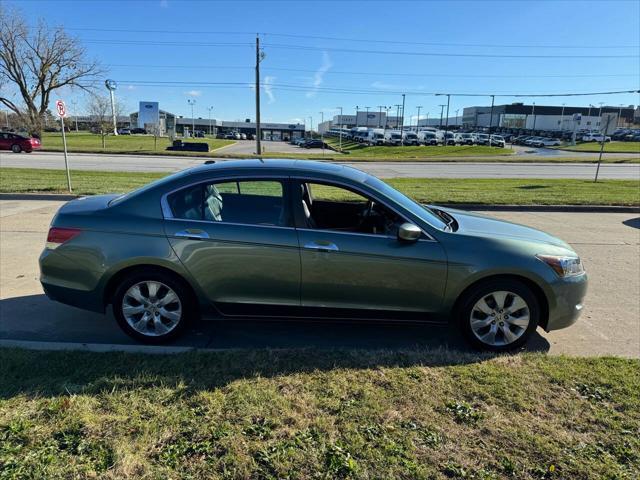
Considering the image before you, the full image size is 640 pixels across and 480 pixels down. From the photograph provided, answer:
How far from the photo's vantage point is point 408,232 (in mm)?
3688

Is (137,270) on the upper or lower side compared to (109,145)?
upper

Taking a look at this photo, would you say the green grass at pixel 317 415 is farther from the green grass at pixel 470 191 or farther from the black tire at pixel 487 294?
the green grass at pixel 470 191

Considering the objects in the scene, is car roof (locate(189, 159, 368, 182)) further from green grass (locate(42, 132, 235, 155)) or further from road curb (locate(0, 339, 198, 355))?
green grass (locate(42, 132, 235, 155))

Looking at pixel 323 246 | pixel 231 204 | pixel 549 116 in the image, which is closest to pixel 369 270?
pixel 323 246

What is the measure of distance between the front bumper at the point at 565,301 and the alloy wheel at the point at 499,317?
24cm

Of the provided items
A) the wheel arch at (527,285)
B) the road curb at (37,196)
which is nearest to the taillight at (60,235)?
the wheel arch at (527,285)

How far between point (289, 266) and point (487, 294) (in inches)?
66.1

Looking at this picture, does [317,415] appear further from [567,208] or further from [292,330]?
[567,208]

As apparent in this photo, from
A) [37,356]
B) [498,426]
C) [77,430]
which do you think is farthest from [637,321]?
[37,356]

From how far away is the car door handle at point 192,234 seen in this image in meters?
3.80

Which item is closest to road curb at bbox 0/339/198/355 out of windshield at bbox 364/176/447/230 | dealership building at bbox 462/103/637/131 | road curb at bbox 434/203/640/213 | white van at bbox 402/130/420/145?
windshield at bbox 364/176/447/230

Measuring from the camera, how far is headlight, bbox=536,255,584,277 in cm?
383

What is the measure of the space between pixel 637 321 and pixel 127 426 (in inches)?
193

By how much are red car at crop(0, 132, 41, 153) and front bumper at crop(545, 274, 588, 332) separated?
39397 mm
